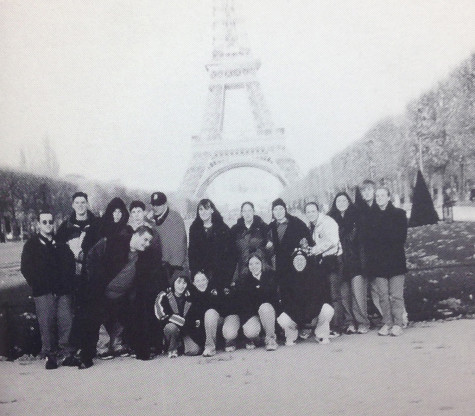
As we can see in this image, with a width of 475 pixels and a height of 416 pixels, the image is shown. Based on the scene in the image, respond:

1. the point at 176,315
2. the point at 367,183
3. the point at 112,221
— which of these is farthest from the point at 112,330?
the point at 367,183

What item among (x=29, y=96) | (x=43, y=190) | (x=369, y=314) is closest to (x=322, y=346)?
(x=369, y=314)

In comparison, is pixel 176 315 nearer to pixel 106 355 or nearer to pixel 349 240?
pixel 106 355

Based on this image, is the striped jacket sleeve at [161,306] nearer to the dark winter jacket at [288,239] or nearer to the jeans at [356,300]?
the dark winter jacket at [288,239]

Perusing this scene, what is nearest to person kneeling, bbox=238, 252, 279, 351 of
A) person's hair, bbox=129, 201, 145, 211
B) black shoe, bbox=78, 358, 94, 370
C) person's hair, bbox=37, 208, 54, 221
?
person's hair, bbox=129, 201, 145, 211

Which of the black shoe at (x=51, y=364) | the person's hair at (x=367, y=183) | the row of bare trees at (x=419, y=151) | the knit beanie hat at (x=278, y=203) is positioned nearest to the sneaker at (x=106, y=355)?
the black shoe at (x=51, y=364)

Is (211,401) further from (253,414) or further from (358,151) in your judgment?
(358,151)
